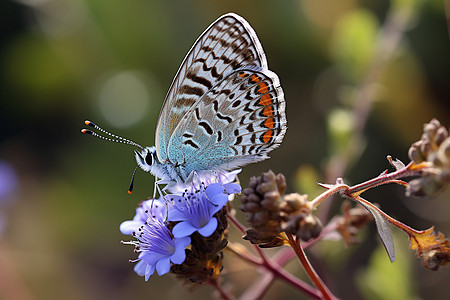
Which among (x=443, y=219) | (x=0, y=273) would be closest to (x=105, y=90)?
(x=0, y=273)

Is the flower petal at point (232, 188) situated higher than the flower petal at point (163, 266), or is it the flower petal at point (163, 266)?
the flower petal at point (232, 188)

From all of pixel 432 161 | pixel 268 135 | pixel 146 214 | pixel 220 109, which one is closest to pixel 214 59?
pixel 220 109

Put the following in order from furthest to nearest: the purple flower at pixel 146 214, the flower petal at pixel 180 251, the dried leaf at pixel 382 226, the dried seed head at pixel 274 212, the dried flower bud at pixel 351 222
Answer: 1. the dried flower bud at pixel 351 222
2. the purple flower at pixel 146 214
3. the flower petal at pixel 180 251
4. the dried leaf at pixel 382 226
5. the dried seed head at pixel 274 212

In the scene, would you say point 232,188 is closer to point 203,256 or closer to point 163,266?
point 203,256

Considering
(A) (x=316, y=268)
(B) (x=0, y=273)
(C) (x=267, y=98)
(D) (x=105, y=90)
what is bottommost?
(B) (x=0, y=273)

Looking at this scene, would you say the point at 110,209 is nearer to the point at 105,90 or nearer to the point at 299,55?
the point at 105,90

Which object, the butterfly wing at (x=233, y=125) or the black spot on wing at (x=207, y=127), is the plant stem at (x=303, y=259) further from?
the black spot on wing at (x=207, y=127)

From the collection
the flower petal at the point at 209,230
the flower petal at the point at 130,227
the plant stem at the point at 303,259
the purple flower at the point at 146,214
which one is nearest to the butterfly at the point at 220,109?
the purple flower at the point at 146,214
